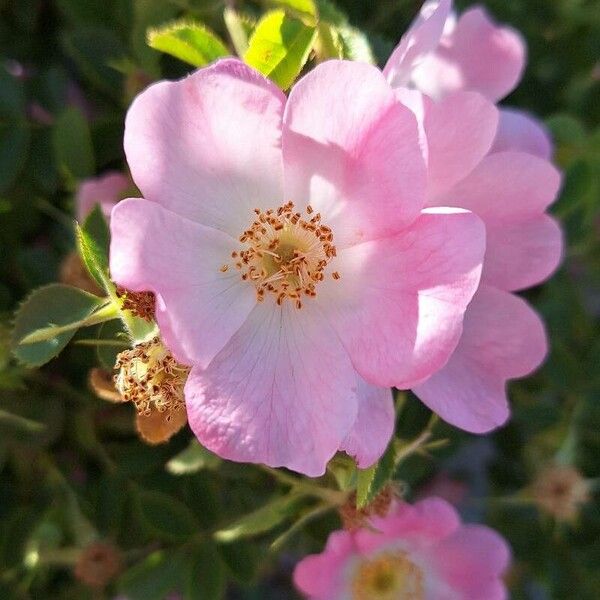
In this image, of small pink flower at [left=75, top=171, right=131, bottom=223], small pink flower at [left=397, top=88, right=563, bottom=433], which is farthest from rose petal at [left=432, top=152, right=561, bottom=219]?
small pink flower at [left=75, top=171, right=131, bottom=223]

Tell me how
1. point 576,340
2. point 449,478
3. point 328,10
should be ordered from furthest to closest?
point 449,478 → point 576,340 → point 328,10

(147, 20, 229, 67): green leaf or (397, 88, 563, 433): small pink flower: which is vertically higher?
(147, 20, 229, 67): green leaf

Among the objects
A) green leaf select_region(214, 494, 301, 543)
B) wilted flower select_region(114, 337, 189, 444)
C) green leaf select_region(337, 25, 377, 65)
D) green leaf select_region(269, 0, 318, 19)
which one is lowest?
green leaf select_region(214, 494, 301, 543)

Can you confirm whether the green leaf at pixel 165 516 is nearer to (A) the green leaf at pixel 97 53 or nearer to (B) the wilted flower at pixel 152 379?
(B) the wilted flower at pixel 152 379

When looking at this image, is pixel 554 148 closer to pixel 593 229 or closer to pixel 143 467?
pixel 593 229

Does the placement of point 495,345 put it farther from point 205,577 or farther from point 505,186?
point 205,577

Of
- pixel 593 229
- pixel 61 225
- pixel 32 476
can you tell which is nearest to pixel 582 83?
pixel 593 229

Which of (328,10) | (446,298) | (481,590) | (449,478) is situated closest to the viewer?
(446,298)

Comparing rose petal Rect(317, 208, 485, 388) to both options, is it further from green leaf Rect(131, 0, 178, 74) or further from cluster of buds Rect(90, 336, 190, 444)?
green leaf Rect(131, 0, 178, 74)

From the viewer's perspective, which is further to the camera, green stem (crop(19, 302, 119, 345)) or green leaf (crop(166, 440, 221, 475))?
green leaf (crop(166, 440, 221, 475))
